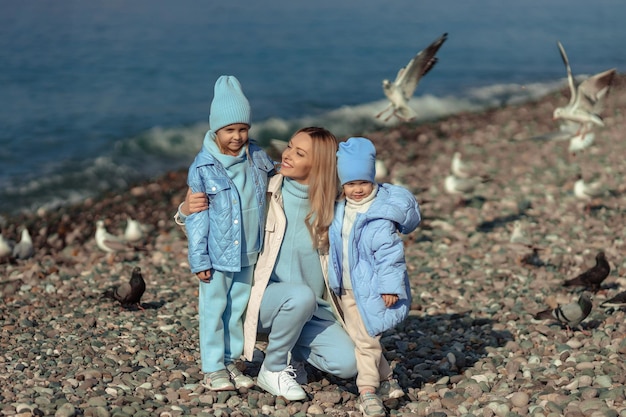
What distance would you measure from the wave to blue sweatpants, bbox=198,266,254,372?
26.5ft

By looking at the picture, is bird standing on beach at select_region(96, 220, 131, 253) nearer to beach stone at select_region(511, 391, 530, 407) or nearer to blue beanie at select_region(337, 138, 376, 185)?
blue beanie at select_region(337, 138, 376, 185)

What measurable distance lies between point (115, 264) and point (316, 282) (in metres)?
4.59

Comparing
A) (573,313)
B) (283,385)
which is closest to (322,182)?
(283,385)

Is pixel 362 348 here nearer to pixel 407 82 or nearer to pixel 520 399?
pixel 520 399

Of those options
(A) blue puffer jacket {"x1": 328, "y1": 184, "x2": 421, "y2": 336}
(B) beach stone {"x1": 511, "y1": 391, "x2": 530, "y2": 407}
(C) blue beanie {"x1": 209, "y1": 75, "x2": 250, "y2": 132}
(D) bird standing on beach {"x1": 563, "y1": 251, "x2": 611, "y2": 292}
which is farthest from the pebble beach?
(C) blue beanie {"x1": 209, "y1": 75, "x2": 250, "y2": 132}

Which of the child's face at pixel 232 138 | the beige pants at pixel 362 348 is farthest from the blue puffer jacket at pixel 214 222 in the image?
the beige pants at pixel 362 348

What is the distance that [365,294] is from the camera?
193 inches

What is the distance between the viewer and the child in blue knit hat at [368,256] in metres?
4.82

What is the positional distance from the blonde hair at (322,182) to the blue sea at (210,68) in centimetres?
881

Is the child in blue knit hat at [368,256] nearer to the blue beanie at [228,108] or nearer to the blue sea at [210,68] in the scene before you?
the blue beanie at [228,108]

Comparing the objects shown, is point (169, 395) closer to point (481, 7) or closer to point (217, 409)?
point (217, 409)

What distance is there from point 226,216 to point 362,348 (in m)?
1.02

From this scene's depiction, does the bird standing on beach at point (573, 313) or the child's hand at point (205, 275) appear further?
the bird standing on beach at point (573, 313)

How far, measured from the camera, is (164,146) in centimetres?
1692
